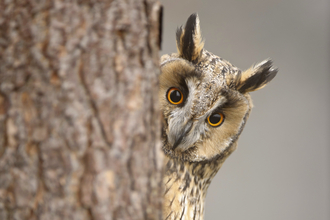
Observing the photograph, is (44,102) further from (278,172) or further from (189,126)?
(278,172)

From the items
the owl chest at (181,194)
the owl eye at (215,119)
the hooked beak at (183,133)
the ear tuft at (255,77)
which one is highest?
the ear tuft at (255,77)

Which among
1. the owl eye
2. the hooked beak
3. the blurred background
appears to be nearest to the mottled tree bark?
the hooked beak

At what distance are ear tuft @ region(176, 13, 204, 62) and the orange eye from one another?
0.15 meters

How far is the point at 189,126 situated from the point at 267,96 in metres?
2.12

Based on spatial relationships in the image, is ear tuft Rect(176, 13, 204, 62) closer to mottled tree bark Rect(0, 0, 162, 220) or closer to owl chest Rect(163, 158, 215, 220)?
owl chest Rect(163, 158, 215, 220)

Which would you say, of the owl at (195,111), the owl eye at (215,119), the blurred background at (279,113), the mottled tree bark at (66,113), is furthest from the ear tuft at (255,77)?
the blurred background at (279,113)

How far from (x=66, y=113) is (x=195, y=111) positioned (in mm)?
623

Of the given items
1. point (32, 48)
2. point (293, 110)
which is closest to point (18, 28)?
point (32, 48)

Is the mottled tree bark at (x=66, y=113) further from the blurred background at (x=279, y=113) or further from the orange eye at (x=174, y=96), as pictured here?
the blurred background at (x=279, y=113)

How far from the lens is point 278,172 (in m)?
2.88

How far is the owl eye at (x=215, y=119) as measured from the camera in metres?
1.15

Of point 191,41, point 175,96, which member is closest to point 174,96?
point 175,96

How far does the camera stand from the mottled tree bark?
490mm

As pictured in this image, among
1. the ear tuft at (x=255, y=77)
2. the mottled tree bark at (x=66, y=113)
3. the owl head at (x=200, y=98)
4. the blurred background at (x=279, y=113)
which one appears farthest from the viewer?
the blurred background at (x=279, y=113)
